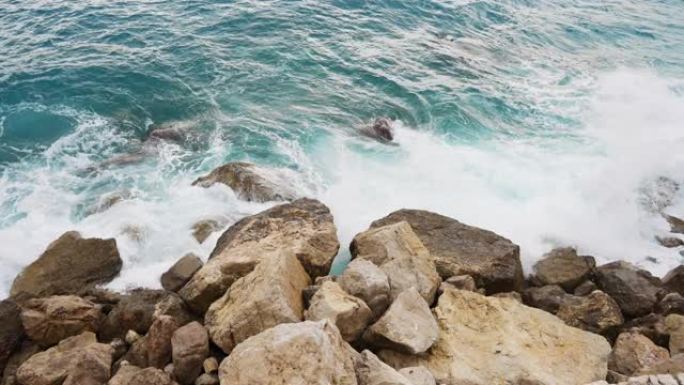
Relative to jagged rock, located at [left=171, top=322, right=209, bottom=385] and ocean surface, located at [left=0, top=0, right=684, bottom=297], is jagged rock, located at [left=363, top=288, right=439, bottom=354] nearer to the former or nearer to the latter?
jagged rock, located at [left=171, top=322, right=209, bottom=385]

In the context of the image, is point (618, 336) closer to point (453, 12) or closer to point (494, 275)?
point (494, 275)

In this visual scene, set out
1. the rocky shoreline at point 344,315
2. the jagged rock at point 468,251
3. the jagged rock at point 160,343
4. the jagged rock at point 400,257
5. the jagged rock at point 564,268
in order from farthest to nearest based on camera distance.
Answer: the jagged rock at point 564,268
the jagged rock at point 468,251
the jagged rock at point 400,257
the jagged rock at point 160,343
the rocky shoreline at point 344,315

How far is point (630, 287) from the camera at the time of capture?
32.1ft

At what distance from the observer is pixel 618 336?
28.0 ft

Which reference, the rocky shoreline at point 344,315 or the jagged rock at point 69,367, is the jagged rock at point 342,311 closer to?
the rocky shoreline at point 344,315

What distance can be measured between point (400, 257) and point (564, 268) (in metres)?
3.89

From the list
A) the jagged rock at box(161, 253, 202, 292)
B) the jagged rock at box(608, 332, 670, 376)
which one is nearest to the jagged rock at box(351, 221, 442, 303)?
the jagged rock at box(608, 332, 670, 376)

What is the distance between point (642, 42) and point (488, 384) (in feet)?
88.5

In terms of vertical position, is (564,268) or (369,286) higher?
(369,286)

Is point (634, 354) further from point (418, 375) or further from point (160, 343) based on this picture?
point (160, 343)

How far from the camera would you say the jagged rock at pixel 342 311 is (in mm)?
7109

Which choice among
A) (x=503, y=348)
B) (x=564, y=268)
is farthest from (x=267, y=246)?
(x=564, y=268)

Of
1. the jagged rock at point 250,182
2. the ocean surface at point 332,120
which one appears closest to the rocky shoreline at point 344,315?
the ocean surface at point 332,120

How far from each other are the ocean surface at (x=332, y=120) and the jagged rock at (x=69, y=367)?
2.35 m
